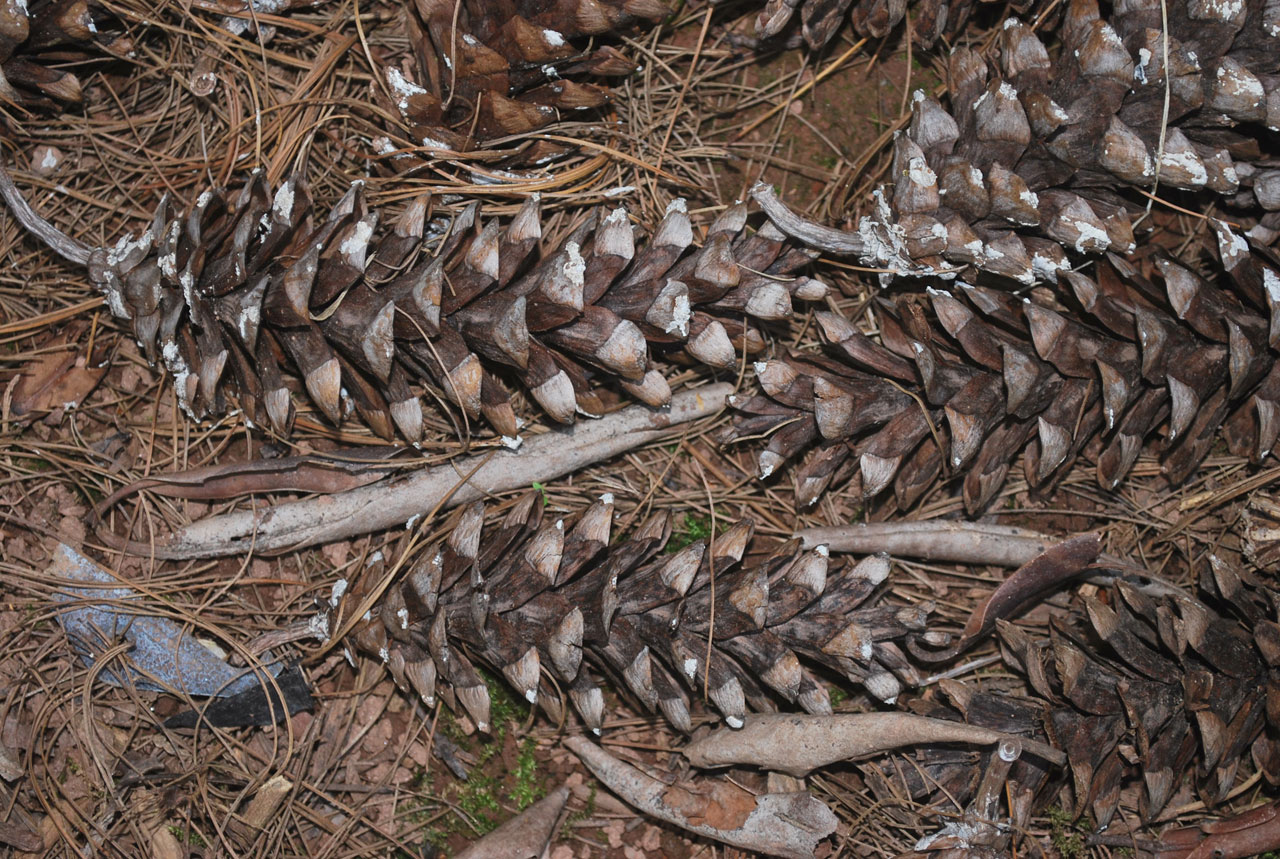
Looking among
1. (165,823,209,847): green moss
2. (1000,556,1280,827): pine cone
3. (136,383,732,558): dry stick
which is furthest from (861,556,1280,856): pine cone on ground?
(165,823,209,847): green moss

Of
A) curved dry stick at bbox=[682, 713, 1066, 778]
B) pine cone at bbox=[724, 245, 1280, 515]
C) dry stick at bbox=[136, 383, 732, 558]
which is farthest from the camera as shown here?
dry stick at bbox=[136, 383, 732, 558]

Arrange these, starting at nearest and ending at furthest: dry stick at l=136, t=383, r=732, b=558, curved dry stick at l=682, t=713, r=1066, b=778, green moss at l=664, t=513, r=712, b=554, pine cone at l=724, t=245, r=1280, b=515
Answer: curved dry stick at l=682, t=713, r=1066, b=778
pine cone at l=724, t=245, r=1280, b=515
dry stick at l=136, t=383, r=732, b=558
green moss at l=664, t=513, r=712, b=554

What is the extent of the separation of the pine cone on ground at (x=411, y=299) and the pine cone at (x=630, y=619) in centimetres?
32

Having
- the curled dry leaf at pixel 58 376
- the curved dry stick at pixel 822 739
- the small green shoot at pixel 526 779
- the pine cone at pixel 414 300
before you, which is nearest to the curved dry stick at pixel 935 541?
the curved dry stick at pixel 822 739

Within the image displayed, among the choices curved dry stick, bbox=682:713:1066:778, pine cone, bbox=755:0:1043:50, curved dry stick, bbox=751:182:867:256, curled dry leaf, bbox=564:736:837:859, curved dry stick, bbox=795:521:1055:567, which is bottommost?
curled dry leaf, bbox=564:736:837:859

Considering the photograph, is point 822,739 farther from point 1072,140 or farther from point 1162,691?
point 1072,140

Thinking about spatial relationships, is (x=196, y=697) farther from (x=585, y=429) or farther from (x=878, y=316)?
(x=878, y=316)

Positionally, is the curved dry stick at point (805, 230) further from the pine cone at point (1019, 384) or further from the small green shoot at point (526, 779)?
the small green shoot at point (526, 779)

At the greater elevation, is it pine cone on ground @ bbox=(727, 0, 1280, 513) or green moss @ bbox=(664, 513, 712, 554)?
pine cone on ground @ bbox=(727, 0, 1280, 513)

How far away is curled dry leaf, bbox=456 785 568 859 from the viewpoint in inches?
88.0

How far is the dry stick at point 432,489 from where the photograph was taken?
7.61 feet

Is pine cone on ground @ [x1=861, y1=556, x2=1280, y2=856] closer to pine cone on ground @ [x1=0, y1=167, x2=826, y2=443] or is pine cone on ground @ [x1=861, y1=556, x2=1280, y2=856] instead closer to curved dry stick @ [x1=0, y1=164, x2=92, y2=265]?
pine cone on ground @ [x1=0, y1=167, x2=826, y2=443]

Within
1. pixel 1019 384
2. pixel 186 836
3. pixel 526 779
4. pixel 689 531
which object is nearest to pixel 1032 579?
pixel 1019 384

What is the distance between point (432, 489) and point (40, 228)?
108 cm
